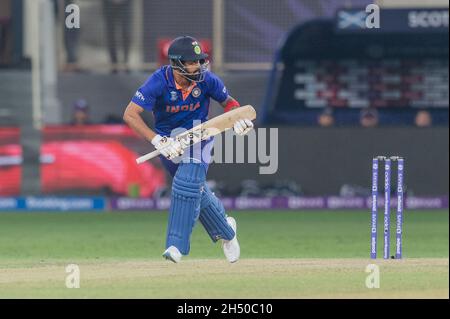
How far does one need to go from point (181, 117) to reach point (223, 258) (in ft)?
6.61

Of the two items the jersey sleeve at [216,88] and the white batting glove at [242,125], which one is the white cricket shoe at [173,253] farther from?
the jersey sleeve at [216,88]

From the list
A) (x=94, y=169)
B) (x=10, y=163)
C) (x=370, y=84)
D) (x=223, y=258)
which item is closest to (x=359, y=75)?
(x=370, y=84)

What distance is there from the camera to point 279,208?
694 inches

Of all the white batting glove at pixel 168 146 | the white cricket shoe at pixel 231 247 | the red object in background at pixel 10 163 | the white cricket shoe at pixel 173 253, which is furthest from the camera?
the red object in background at pixel 10 163

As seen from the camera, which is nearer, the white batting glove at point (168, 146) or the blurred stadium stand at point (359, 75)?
the white batting glove at point (168, 146)

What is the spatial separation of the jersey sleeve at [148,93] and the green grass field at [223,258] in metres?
1.15

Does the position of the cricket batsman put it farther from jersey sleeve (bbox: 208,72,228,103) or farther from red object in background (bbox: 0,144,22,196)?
red object in background (bbox: 0,144,22,196)

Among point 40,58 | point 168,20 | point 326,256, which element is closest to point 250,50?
point 168,20

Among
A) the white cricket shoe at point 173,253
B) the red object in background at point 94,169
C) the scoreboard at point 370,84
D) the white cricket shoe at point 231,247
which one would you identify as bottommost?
the red object in background at point 94,169

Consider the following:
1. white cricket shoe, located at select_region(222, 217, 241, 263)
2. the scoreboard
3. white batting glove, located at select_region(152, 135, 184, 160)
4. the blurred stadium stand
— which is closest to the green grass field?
white cricket shoe, located at select_region(222, 217, 241, 263)

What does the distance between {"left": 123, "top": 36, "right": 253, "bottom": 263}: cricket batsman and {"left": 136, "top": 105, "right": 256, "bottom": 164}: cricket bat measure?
4 cm

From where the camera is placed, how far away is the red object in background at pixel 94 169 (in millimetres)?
17281

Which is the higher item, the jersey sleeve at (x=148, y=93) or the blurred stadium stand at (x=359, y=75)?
the jersey sleeve at (x=148, y=93)

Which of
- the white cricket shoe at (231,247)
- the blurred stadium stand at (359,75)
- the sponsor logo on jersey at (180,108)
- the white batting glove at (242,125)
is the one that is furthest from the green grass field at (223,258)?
the blurred stadium stand at (359,75)
